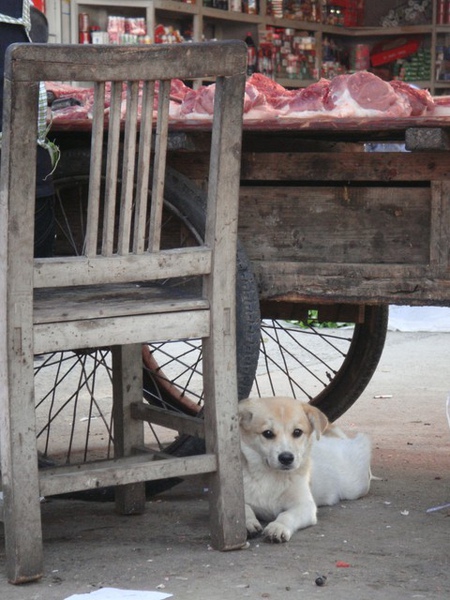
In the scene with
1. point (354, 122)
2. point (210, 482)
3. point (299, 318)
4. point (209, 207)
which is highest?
point (354, 122)

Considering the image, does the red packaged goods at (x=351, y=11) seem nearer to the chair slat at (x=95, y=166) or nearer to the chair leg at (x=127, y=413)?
the chair leg at (x=127, y=413)

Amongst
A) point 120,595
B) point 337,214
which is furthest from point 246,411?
point 120,595

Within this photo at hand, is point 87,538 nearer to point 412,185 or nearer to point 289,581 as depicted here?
point 289,581

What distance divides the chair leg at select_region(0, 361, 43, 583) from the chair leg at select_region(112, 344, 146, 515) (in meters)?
0.77

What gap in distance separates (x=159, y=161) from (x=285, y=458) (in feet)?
3.53

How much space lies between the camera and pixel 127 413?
381cm

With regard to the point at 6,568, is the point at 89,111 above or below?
above

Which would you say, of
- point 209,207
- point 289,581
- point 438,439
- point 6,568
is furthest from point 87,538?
point 438,439

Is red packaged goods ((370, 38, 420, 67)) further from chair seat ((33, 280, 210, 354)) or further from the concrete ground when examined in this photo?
chair seat ((33, 280, 210, 354))

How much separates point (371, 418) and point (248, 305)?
2.21m

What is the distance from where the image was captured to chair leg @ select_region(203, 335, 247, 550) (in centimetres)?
329

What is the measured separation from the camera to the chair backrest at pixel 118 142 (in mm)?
2918

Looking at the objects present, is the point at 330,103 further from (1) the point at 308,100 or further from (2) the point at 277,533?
(2) the point at 277,533

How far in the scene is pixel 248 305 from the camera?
3605 millimetres
